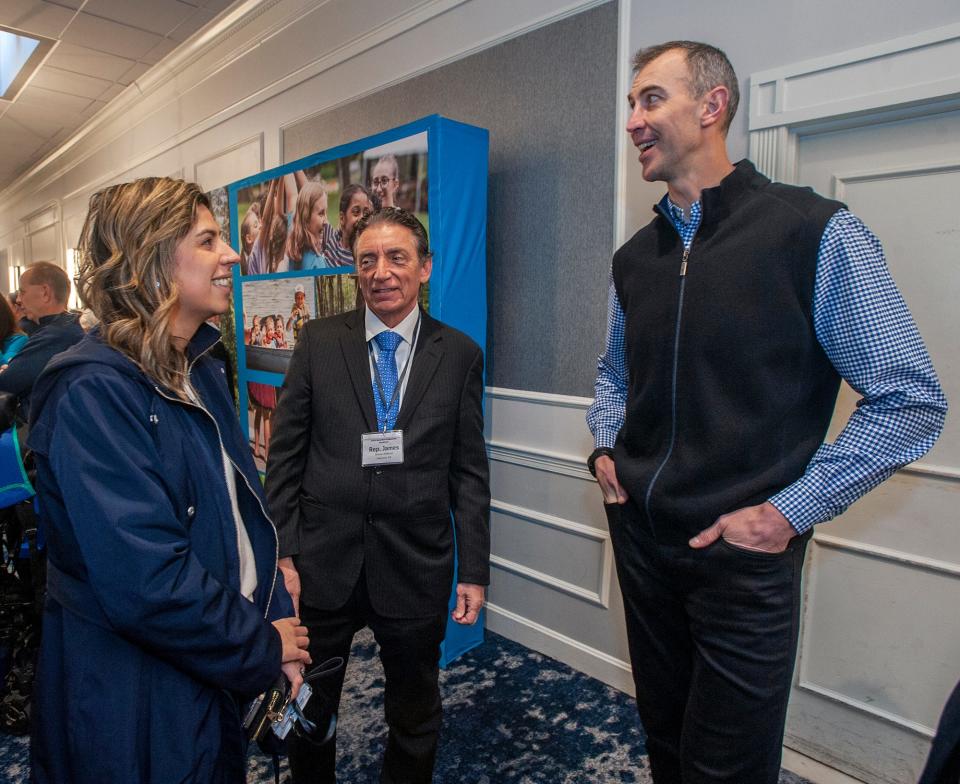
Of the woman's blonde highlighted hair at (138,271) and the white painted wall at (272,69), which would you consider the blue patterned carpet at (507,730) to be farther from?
the white painted wall at (272,69)

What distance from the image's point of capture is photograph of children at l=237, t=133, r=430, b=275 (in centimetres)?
258

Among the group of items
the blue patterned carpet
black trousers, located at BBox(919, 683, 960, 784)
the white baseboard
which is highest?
black trousers, located at BBox(919, 683, 960, 784)

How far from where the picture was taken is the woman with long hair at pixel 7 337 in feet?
9.62

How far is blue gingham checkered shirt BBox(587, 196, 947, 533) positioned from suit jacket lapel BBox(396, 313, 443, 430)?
2.70 ft

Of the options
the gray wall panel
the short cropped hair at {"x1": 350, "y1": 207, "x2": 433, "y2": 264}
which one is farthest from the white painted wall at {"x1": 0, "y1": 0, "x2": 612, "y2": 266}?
the short cropped hair at {"x1": 350, "y1": 207, "x2": 433, "y2": 264}

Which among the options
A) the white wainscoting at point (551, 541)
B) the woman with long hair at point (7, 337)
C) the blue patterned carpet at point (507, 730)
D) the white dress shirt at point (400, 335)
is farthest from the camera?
the woman with long hair at point (7, 337)

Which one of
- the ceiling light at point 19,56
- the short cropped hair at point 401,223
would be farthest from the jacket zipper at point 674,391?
the ceiling light at point 19,56

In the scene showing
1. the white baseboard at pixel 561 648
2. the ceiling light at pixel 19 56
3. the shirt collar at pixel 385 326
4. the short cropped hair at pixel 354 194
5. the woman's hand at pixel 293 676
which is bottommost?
the white baseboard at pixel 561 648

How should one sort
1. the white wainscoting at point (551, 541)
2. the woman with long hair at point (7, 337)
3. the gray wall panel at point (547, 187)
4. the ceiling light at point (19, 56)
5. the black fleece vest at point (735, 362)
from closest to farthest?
the black fleece vest at point (735, 362), the gray wall panel at point (547, 187), the white wainscoting at point (551, 541), the woman with long hair at point (7, 337), the ceiling light at point (19, 56)

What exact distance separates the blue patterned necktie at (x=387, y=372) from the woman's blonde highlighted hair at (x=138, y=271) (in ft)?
2.00

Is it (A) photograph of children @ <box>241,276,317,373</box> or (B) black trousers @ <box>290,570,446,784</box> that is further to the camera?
(A) photograph of children @ <box>241,276,317,373</box>

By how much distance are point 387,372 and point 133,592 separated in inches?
34.8

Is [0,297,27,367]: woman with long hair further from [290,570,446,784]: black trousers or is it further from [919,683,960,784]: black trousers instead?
[919,683,960,784]: black trousers

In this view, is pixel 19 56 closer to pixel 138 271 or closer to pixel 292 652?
pixel 138 271
